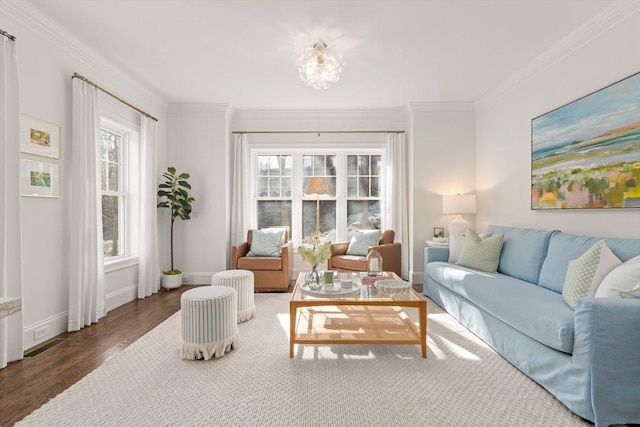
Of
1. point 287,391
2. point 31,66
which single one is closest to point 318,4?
point 31,66

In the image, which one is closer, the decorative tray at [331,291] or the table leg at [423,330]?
the table leg at [423,330]

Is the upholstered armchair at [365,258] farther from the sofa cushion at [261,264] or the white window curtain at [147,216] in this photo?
the white window curtain at [147,216]

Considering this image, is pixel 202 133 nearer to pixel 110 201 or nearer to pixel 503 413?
pixel 110 201

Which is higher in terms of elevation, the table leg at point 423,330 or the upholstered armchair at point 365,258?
the upholstered armchair at point 365,258

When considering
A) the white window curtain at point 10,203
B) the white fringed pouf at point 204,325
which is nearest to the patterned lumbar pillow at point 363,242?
the white fringed pouf at point 204,325

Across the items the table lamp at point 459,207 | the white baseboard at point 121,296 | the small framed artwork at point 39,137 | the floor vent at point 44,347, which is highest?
the small framed artwork at point 39,137

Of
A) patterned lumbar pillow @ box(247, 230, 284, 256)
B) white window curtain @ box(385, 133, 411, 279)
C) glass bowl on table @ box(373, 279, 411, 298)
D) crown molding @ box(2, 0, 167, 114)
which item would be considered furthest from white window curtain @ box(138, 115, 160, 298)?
white window curtain @ box(385, 133, 411, 279)

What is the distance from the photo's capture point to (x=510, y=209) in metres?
4.27

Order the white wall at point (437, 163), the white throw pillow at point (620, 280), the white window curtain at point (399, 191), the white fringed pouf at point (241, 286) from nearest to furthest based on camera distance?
the white throw pillow at point (620, 280) → the white fringed pouf at point (241, 286) → the white wall at point (437, 163) → the white window curtain at point (399, 191)

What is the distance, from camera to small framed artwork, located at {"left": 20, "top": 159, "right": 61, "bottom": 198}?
2748 mm

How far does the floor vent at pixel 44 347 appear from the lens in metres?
2.66

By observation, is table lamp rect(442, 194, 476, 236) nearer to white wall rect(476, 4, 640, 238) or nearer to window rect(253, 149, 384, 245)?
white wall rect(476, 4, 640, 238)

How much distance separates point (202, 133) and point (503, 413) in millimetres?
5066

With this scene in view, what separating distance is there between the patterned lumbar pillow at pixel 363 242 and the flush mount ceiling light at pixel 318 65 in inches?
102
